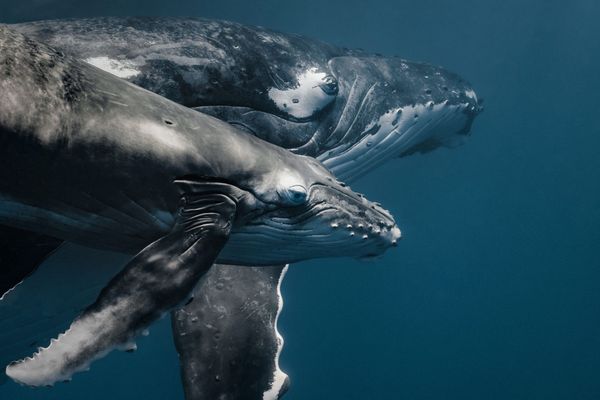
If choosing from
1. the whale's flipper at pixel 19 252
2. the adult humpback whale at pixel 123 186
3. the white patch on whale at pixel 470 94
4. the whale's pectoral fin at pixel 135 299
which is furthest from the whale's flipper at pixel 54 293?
the white patch on whale at pixel 470 94

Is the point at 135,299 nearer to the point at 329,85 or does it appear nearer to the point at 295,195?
the point at 295,195

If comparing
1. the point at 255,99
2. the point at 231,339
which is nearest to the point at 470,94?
the point at 255,99

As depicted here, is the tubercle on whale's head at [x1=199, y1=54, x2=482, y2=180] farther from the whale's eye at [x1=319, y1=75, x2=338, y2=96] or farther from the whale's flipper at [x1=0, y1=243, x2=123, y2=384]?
the whale's flipper at [x1=0, y1=243, x2=123, y2=384]

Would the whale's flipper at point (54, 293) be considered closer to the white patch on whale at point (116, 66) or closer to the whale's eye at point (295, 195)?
the whale's eye at point (295, 195)

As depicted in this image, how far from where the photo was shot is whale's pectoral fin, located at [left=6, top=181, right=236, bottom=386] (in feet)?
10.7

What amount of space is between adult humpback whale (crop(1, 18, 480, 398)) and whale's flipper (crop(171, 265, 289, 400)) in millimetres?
11

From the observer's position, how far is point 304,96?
24.2 ft

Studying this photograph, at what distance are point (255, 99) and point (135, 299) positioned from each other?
3868 mm

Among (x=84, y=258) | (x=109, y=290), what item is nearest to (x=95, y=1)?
(x=84, y=258)

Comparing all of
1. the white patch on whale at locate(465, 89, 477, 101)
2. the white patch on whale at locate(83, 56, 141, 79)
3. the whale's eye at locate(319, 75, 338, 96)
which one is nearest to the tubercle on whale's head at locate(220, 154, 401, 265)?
the white patch on whale at locate(83, 56, 141, 79)

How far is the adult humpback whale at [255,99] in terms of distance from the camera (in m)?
5.43

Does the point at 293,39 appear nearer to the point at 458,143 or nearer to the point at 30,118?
the point at 458,143

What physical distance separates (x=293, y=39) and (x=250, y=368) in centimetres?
494

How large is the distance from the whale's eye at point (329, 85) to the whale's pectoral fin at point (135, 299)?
4092 millimetres
